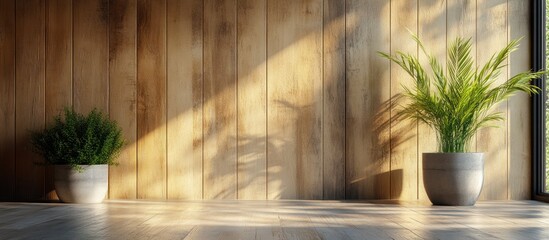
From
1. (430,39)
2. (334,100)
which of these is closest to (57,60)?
(334,100)

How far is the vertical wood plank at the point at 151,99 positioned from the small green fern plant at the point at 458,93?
1431 millimetres

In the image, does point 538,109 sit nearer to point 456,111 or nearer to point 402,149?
point 456,111

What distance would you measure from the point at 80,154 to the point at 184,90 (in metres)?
0.80

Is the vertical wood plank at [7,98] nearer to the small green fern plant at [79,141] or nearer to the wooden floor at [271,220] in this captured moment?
the small green fern plant at [79,141]

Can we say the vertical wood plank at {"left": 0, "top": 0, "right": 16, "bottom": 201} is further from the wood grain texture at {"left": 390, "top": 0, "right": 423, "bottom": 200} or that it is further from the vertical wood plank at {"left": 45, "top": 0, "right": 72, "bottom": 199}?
the wood grain texture at {"left": 390, "top": 0, "right": 423, "bottom": 200}

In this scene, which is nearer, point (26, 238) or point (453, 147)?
point (26, 238)

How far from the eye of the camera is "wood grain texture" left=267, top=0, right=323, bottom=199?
4.82 metres

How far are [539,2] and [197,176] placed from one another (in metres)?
2.45

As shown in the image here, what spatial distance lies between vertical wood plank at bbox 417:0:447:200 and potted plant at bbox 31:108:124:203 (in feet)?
6.36

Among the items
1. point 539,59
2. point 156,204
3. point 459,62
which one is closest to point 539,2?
point 539,59

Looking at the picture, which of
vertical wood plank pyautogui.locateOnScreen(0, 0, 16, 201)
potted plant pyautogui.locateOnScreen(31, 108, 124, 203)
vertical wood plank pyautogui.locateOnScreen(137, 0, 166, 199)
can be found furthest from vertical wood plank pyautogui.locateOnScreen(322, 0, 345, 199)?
vertical wood plank pyautogui.locateOnScreen(0, 0, 16, 201)

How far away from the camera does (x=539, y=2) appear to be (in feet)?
15.6

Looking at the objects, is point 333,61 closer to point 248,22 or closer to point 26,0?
point 248,22

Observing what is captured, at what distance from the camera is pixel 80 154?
444cm
